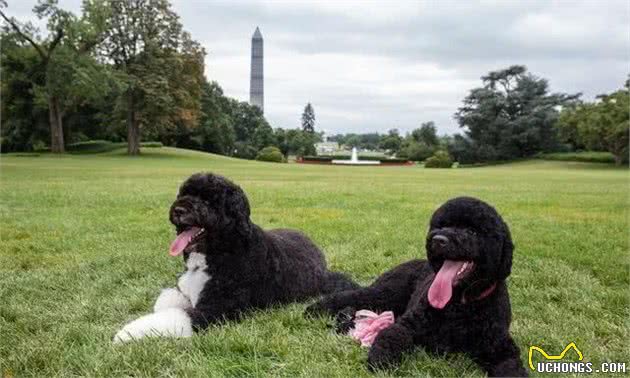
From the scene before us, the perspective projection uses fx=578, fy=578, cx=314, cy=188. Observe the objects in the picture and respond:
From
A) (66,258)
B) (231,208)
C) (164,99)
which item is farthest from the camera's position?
(164,99)

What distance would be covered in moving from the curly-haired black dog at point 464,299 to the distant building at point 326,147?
291 feet

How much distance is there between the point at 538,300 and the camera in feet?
19.6

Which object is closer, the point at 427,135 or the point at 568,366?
the point at 568,366

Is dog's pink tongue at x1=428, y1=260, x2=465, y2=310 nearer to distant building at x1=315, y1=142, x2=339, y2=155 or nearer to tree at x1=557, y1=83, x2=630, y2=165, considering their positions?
tree at x1=557, y1=83, x2=630, y2=165

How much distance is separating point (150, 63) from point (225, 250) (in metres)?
55.2

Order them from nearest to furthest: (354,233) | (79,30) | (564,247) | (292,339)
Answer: (292,339), (564,247), (354,233), (79,30)

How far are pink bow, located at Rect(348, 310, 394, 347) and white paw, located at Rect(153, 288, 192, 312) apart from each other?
1505 millimetres

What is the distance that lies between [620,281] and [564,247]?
2.03m

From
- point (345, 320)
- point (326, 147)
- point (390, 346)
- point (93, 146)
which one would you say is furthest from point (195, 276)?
point (326, 147)

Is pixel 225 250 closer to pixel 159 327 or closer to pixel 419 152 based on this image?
pixel 159 327

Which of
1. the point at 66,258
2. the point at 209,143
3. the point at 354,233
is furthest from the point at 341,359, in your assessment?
the point at 209,143

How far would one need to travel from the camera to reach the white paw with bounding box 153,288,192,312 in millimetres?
5133

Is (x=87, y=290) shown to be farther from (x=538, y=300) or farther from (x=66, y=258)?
(x=538, y=300)

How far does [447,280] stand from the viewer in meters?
3.92
